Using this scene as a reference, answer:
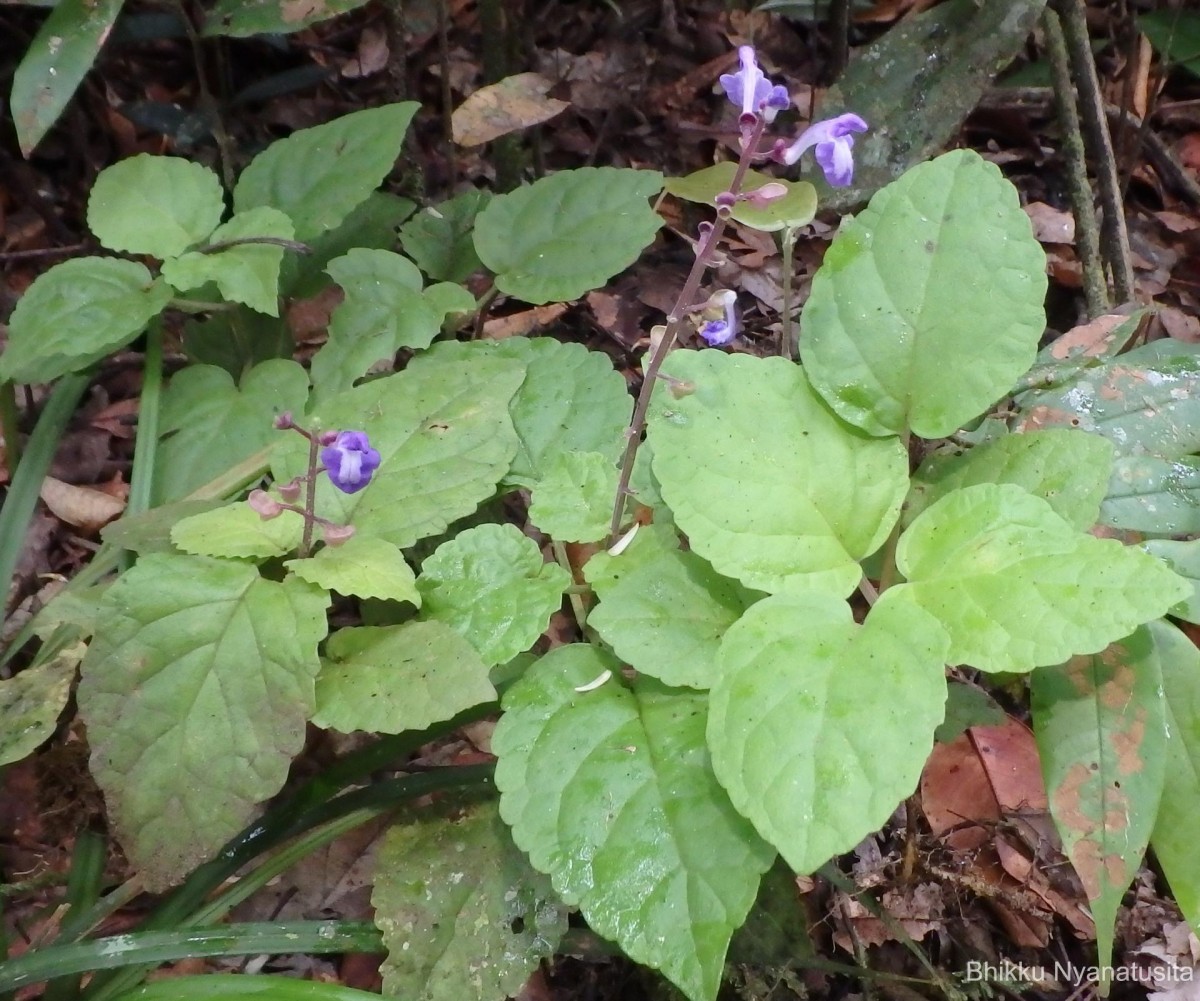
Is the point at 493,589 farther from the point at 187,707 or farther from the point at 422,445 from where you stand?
the point at 187,707

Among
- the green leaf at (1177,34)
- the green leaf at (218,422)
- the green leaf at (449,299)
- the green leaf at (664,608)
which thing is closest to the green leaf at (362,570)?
the green leaf at (664,608)

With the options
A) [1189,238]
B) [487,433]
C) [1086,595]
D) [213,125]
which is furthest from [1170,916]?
[213,125]

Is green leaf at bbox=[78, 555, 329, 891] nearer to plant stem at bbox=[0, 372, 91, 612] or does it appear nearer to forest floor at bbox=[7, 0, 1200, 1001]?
forest floor at bbox=[7, 0, 1200, 1001]

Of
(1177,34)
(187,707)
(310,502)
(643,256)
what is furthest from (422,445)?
(1177,34)

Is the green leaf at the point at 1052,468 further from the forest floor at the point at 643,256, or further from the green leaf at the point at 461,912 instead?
the green leaf at the point at 461,912

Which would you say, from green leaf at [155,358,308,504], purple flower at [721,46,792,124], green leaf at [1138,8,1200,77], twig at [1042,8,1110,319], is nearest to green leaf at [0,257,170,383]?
green leaf at [155,358,308,504]

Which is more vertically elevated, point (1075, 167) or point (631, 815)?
point (1075, 167)
